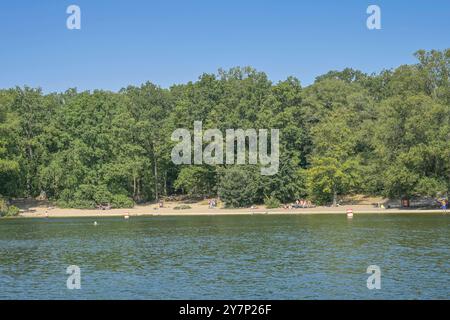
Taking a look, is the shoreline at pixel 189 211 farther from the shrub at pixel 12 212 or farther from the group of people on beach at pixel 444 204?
the group of people on beach at pixel 444 204

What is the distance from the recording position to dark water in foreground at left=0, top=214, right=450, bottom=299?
95.8 feet

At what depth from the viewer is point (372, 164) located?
80.3 metres

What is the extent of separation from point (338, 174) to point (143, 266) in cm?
4776

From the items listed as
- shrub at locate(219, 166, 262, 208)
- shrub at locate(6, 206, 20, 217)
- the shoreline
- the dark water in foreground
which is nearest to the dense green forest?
shrub at locate(219, 166, 262, 208)

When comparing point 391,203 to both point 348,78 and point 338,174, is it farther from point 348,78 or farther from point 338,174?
point 348,78

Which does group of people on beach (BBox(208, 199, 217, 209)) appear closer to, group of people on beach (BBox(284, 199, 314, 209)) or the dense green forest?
the dense green forest

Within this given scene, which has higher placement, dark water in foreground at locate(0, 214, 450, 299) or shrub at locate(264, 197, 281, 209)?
shrub at locate(264, 197, 281, 209)

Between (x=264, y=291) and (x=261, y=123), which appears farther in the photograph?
(x=261, y=123)

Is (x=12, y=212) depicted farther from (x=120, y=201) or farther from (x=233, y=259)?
(x=233, y=259)

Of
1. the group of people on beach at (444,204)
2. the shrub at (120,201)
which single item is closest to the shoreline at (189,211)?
the shrub at (120,201)

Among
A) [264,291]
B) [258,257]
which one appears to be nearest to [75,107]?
[258,257]

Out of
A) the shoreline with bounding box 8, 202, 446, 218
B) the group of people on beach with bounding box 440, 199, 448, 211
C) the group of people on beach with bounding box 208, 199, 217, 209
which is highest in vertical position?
the group of people on beach with bounding box 440, 199, 448, 211

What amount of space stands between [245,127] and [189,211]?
52.2ft

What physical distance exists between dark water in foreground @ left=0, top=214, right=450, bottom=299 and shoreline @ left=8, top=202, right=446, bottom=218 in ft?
38.9
